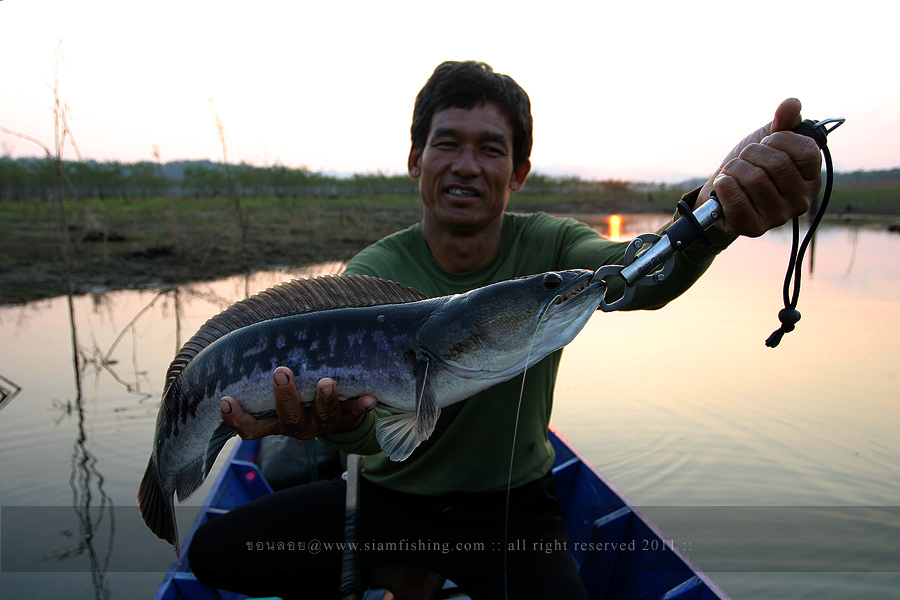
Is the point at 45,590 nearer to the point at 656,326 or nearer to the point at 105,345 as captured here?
the point at 105,345

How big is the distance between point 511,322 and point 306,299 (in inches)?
36.2

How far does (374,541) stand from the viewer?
111 inches

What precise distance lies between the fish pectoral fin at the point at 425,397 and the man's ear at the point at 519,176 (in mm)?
1630

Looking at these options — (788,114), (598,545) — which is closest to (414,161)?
(788,114)

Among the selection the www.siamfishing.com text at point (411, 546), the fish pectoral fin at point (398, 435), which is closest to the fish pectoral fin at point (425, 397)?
the fish pectoral fin at point (398, 435)

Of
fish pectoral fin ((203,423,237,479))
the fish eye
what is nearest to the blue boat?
fish pectoral fin ((203,423,237,479))

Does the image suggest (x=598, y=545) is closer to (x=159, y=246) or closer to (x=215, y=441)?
(x=215, y=441)

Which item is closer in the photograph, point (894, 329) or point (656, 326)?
point (894, 329)

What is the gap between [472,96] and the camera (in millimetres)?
3076

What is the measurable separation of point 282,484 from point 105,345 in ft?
18.8

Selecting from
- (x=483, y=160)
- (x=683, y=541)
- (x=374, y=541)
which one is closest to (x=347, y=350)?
(x=374, y=541)

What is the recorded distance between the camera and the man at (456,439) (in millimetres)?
2539

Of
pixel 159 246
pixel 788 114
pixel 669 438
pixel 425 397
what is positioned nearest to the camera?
pixel 788 114

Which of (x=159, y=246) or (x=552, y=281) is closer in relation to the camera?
(x=552, y=281)
